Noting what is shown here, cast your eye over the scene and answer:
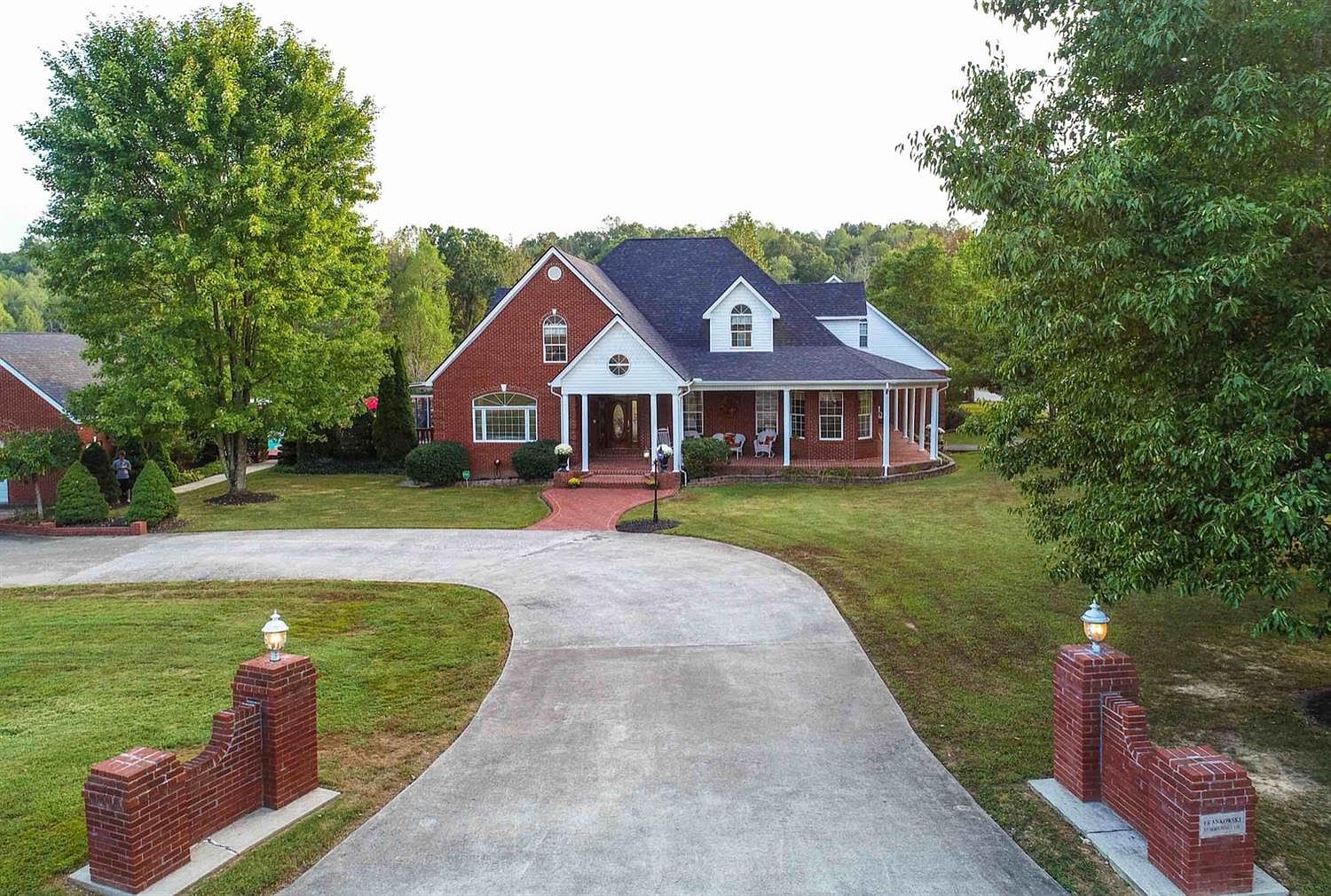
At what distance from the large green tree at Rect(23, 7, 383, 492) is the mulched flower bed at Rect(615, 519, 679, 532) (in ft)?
33.9

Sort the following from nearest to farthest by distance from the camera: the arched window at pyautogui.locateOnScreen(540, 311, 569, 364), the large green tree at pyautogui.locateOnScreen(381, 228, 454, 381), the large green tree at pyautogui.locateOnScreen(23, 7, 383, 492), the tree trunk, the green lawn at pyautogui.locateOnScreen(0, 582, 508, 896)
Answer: the green lawn at pyautogui.locateOnScreen(0, 582, 508, 896) < the large green tree at pyautogui.locateOnScreen(23, 7, 383, 492) < the tree trunk < the arched window at pyautogui.locateOnScreen(540, 311, 569, 364) < the large green tree at pyautogui.locateOnScreen(381, 228, 454, 381)

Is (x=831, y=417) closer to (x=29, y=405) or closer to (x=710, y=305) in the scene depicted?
(x=710, y=305)

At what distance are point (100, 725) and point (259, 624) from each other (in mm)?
3770

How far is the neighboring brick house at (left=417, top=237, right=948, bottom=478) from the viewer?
2580 centimetres

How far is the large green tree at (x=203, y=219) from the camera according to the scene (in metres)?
21.6

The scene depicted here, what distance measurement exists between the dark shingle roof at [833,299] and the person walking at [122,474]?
23316 millimetres

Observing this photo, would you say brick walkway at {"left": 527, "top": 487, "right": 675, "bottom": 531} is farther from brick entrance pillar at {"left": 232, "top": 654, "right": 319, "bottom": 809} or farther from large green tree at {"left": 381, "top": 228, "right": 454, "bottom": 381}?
large green tree at {"left": 381, "top": 228, "right": 454, "bottom": 381}

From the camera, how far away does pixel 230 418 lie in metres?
22.8

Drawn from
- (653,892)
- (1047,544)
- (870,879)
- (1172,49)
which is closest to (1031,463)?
(1172,49)

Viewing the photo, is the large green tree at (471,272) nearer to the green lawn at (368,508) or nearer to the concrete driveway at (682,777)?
the green lawn at (368,508)

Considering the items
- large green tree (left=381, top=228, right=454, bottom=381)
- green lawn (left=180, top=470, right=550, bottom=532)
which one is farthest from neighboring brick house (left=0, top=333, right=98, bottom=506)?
large green tree (left=381, top=228, right=454, bottom=381)

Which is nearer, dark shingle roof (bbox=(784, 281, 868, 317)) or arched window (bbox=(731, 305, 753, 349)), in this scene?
arched window (bbox=(731, 305, 753, 349))

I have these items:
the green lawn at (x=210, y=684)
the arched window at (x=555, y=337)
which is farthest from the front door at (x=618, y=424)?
the green lawn at (x=210, y=684)

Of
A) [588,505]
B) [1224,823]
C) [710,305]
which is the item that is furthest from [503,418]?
[1224,823]
